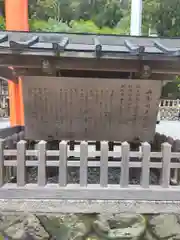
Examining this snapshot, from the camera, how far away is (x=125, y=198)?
2018 mm

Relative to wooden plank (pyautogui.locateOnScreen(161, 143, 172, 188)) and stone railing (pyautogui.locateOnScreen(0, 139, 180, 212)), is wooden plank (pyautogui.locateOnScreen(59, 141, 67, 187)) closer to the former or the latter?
stone railing (pyautogui.locateOnScreen(0, 139, 180, 212))

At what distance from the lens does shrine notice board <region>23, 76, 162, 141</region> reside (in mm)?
2531

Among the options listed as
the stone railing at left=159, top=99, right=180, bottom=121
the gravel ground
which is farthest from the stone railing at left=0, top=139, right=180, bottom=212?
the stone railing at left=159, top=99, right=180, bottom=121

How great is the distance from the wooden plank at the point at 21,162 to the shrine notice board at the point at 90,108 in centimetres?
71

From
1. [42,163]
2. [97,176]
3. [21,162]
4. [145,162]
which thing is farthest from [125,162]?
[97,176]

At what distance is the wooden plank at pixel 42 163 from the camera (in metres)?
1.99

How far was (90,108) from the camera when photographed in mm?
2658

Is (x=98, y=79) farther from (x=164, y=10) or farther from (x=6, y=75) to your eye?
(x=164, y=10)

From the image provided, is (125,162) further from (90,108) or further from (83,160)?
(90,108)

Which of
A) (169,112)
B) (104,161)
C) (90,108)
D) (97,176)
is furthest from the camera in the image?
(169,112)

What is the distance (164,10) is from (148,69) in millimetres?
15819

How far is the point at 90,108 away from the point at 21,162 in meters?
0.90

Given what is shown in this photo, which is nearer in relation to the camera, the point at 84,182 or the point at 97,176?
the point at 84,182

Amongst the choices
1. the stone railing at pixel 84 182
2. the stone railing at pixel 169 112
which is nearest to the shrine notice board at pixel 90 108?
the stone railing at pixel 84 182
